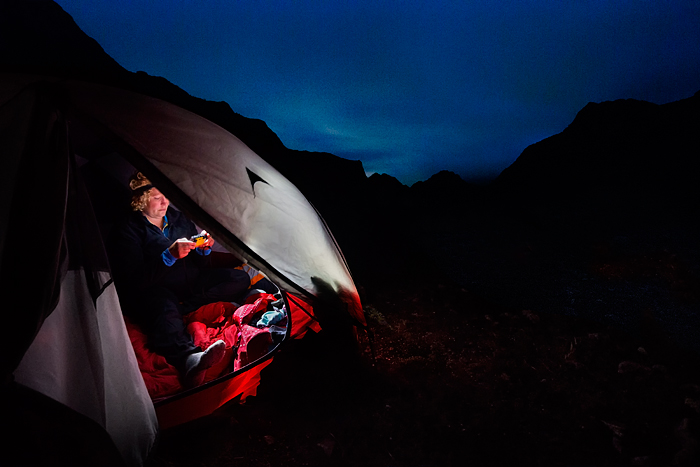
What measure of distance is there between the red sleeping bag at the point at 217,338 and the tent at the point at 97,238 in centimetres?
16

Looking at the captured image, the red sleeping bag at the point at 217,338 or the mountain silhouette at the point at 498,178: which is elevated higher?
the mountain silhouette at the point at 498,178

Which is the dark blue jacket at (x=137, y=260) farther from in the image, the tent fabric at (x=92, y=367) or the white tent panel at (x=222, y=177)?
the white tent panel at (x=222, y=177)

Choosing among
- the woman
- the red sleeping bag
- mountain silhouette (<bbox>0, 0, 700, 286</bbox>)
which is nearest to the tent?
the red sleeping bag

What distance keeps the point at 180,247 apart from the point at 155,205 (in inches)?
17.9

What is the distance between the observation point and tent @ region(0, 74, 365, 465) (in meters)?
1.37

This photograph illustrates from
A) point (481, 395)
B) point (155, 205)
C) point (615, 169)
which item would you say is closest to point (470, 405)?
point (481, 395)

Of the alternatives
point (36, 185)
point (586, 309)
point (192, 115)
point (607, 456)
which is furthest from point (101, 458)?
point (586, 309)

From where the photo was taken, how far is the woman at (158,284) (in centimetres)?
218

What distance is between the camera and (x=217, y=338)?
251 cm

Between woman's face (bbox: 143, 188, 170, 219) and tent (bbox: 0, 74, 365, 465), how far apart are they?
2.45ft

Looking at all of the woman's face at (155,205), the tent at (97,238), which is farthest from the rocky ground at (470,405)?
the woman's face at (155,205)

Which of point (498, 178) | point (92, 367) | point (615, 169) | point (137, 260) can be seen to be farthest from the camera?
point (498, 178)

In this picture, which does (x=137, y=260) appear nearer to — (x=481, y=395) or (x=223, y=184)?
(x=223, y=184)

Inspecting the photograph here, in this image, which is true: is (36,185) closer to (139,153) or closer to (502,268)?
(139,153)
